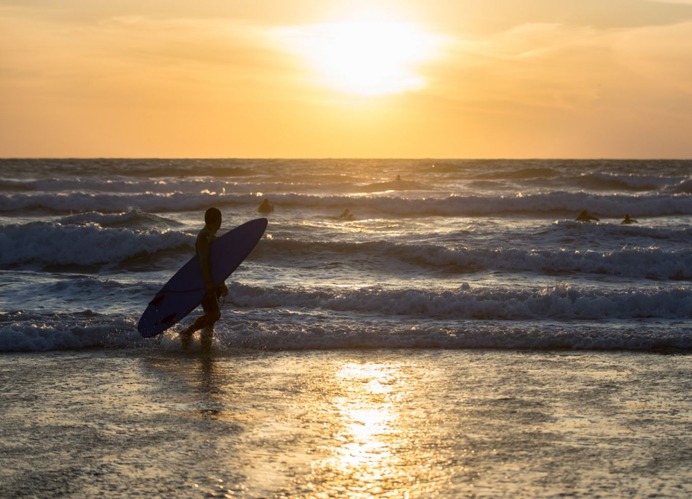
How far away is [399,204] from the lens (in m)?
32.6

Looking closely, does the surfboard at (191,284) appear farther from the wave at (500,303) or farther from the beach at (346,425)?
the wave at (500,303)

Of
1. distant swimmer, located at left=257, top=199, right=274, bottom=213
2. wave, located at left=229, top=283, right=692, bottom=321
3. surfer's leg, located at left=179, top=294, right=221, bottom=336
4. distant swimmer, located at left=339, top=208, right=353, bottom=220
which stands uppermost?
distant swimmer, located at left=257, top=199, right=274, bottom=213

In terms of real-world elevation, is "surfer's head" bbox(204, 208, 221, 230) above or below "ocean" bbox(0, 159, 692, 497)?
above

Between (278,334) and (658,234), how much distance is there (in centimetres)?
1488

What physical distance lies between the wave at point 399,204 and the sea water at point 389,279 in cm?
16

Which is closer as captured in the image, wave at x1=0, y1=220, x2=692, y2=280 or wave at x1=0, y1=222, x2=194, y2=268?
wave at x1=0, y1=220, x2=692, y2=280

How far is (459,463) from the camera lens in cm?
576

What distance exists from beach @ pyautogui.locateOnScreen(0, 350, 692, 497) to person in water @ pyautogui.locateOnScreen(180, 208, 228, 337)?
0.53 meters

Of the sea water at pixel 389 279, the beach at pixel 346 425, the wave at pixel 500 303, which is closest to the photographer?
the beach at pixel 346 425

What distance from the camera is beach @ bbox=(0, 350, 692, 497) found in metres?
5.42

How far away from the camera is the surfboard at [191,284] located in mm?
10141

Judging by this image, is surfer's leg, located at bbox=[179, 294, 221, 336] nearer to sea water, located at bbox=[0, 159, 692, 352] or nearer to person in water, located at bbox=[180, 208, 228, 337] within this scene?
person in water, located at bbox=[180, 208, 228, 337]

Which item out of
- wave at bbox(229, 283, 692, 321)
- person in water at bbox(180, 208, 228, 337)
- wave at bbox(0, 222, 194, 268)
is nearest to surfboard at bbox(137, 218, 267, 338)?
person in water at bbox(180, 208, 228, 337)

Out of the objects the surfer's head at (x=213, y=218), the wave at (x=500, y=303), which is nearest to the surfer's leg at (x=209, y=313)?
the surfer's head at (x=213, y=218)
